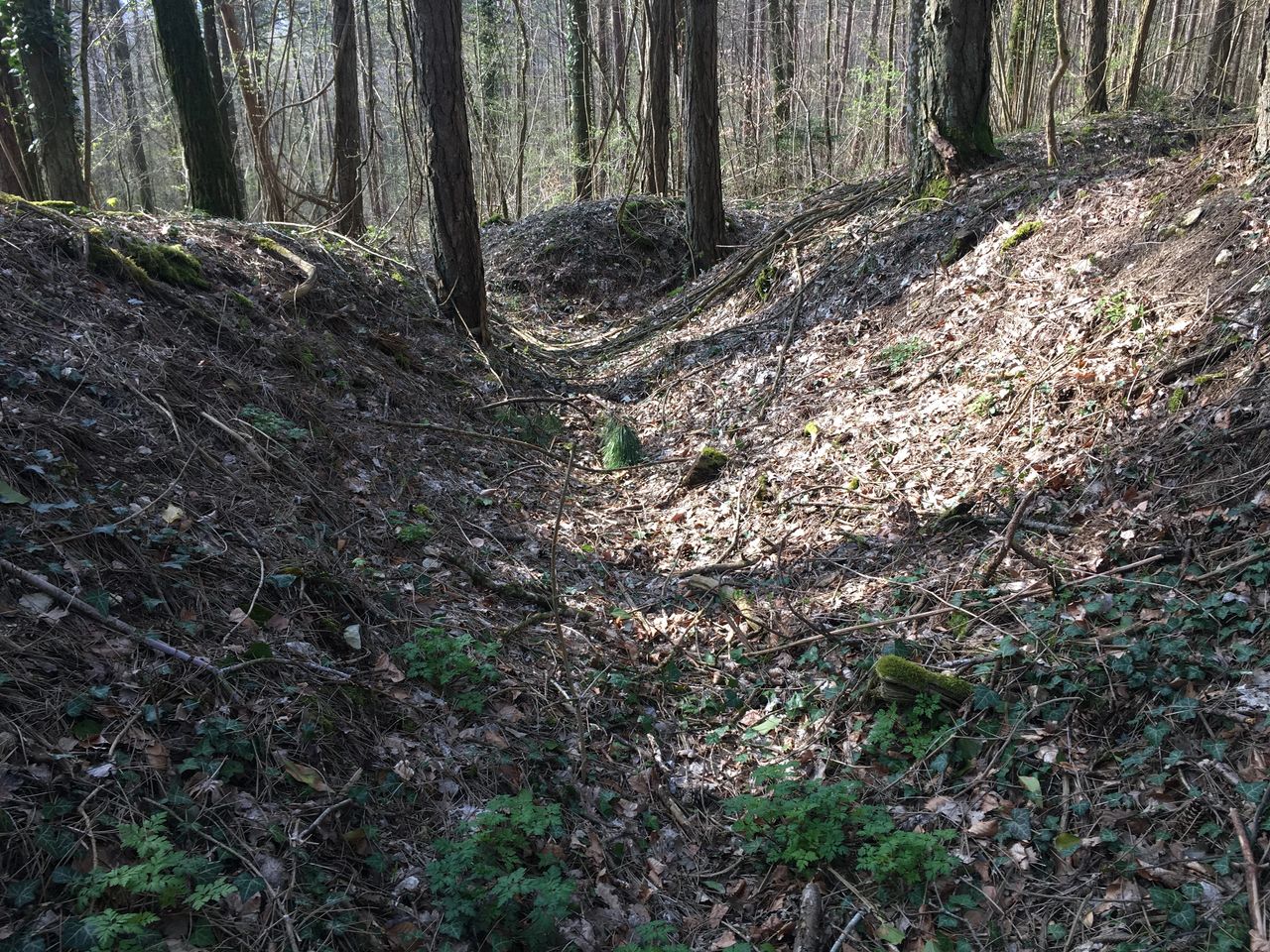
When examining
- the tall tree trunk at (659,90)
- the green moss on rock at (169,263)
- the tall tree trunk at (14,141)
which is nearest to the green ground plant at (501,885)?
the green moss on rock at (169,263)

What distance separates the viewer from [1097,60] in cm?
1119

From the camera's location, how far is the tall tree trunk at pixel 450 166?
7.79 m

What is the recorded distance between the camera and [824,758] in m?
3.84

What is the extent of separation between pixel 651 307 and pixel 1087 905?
9.78 metres

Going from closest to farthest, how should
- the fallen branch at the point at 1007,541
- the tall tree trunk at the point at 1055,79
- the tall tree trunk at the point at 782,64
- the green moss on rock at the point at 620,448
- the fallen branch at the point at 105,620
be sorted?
1. the fallen branch at the point at 105,620
2. the fallen branch at the point at 1007,541
3. the tall tree trunk at the point at 1055,79
4. the green moss on rock at the point at 620,448
5. the tall tree trunk at the point at 782,64

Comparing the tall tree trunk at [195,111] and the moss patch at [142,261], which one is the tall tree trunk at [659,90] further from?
the moss patch at [142,261]

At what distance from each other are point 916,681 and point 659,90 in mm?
12592

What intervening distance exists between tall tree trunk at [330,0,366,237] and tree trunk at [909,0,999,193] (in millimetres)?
7261

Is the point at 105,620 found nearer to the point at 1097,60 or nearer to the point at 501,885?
the point at 501,885

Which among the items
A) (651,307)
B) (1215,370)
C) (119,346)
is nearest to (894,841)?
(1215,370)

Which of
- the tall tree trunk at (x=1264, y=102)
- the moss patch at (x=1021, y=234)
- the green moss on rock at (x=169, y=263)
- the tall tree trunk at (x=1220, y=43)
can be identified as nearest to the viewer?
the tall tree trunk at (x=1264, y=102)

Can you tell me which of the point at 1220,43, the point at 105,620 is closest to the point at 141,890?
the point at 105,620

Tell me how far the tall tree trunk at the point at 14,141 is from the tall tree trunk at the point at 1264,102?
441 inches

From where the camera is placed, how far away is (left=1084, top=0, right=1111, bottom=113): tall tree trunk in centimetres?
1073
